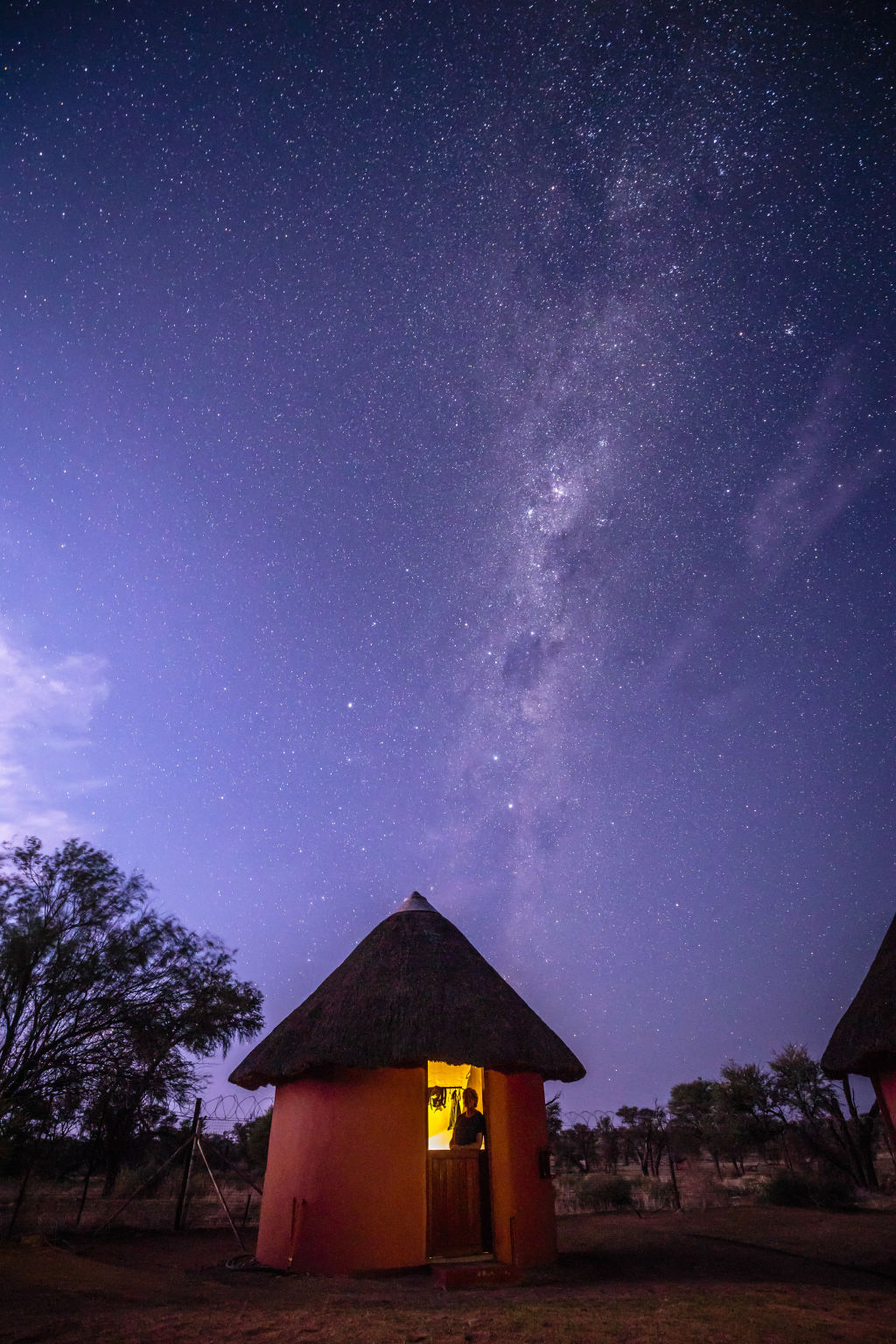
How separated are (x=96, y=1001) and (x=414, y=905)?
7.76m

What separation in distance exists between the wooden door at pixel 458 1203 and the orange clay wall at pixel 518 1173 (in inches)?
20.3

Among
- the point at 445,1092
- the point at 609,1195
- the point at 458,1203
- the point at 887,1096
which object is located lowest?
the point at 609,1195

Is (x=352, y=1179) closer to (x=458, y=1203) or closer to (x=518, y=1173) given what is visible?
(x=518, y=1173)

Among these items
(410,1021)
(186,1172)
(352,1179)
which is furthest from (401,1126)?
(186,1172)

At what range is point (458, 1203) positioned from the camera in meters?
10.5

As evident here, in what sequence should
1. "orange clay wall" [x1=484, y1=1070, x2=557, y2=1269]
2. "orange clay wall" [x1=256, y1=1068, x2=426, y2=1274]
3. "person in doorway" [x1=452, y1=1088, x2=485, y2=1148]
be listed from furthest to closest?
"person in doorway" [x1=452, y1=1088, x2=485, y2=1148]
"orange clay wall" [x1=484, y1=1070, x2=557, y2=1269]
"orange clay wall" [x1=256, y1=1068, x2=426, y2=1274]

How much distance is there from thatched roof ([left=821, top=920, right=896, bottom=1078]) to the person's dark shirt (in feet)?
18.8

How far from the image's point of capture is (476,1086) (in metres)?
13.1

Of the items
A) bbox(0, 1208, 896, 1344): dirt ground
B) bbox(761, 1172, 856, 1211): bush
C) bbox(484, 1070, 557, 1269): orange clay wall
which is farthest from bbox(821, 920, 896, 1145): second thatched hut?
bbox(761, 1172, 856, 1211): bush

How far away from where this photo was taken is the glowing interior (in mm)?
12938

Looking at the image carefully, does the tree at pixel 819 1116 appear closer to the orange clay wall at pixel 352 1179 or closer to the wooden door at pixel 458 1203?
the wooden door at pixel 458 1203

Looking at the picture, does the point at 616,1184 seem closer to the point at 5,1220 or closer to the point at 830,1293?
the point at 830,1293

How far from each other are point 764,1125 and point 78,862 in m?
23.0

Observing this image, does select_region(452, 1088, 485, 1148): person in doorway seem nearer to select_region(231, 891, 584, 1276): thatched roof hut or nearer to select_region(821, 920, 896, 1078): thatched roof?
select_region(231, 891, 584, 1276): thatched roof hut
